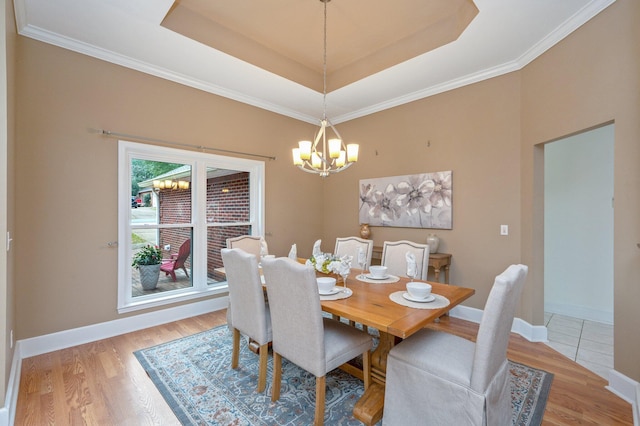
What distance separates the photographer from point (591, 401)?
2.00 m

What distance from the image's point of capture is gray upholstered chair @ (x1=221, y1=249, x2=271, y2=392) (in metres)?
2.05

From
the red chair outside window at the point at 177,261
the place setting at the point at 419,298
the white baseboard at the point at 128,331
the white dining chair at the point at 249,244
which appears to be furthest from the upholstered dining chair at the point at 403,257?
the red chair outside window at the point at 177,261

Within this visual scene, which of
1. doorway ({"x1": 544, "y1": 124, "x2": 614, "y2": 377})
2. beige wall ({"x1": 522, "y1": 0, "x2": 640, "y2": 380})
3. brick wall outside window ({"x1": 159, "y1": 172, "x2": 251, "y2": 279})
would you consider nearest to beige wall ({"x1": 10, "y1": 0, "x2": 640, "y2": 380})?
beige wall ({"x1": 522, "y1": 0, "x2": 640, "y2": 380})

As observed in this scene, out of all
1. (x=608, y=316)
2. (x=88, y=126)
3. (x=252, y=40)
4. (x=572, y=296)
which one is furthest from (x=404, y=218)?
(x=88, y=126)

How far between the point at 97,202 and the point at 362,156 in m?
3.50

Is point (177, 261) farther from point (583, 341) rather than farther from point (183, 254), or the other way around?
point (583, 341)

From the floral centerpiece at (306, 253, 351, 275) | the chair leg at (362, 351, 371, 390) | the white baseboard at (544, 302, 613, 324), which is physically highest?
the floral centerpiece at (306, 253, 351, 275)

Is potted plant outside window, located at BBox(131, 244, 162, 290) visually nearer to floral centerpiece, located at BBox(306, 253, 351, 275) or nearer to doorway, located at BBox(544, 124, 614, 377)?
floral centerpiece, located at BBox(306, 253, 351, 275)

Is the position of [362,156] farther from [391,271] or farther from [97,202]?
[97,202]

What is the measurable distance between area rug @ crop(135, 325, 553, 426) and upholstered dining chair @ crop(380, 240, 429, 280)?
1083 millimetres

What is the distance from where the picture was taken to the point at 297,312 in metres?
1.75

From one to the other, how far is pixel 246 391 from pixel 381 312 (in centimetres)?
123

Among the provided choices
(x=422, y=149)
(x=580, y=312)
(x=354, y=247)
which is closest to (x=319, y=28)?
(x=422, y=149)

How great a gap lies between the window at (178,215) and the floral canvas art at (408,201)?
167 cm
